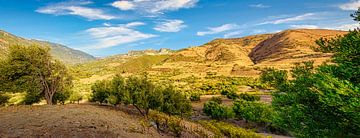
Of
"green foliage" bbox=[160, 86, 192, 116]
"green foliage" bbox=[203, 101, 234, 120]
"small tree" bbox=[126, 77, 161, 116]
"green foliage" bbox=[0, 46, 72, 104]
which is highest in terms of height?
"green foliage" bbox=[0, 46, 72, 104]

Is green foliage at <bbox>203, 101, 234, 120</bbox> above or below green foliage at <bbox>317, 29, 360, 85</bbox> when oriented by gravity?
below

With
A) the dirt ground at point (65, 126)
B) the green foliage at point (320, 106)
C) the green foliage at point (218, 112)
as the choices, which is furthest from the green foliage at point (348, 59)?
the green foliage at point (218, 112)

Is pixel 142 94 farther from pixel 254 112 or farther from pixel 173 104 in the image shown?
pixel 254 112

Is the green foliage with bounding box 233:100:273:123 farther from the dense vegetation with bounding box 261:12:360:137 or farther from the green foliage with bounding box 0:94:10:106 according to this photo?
the green foliage with bounding box 0:94:10:106

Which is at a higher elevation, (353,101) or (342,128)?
(353,101)

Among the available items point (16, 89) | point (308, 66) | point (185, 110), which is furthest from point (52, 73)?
point (308, 66)

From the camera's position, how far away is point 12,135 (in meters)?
19.7

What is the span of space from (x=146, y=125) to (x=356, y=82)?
20.3 metres

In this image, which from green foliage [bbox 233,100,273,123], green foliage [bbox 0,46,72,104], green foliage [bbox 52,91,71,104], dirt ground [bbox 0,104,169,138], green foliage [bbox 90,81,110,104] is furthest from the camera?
green foliage [bbox 52,91,71,104]

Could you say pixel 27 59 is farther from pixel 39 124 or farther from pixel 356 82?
pixel 356 82

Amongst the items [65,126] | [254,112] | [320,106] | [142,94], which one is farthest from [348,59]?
[254,112]

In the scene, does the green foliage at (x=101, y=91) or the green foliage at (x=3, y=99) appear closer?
the green foliage at (x=101, y=91)

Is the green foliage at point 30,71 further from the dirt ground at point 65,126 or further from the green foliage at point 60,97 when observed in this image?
the dirt ground at point 65,126

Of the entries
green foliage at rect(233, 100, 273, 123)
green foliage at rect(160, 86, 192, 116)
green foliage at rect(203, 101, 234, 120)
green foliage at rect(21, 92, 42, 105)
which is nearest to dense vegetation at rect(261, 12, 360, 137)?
Answer: green foliage at rect(160, 86, 192, 116)
